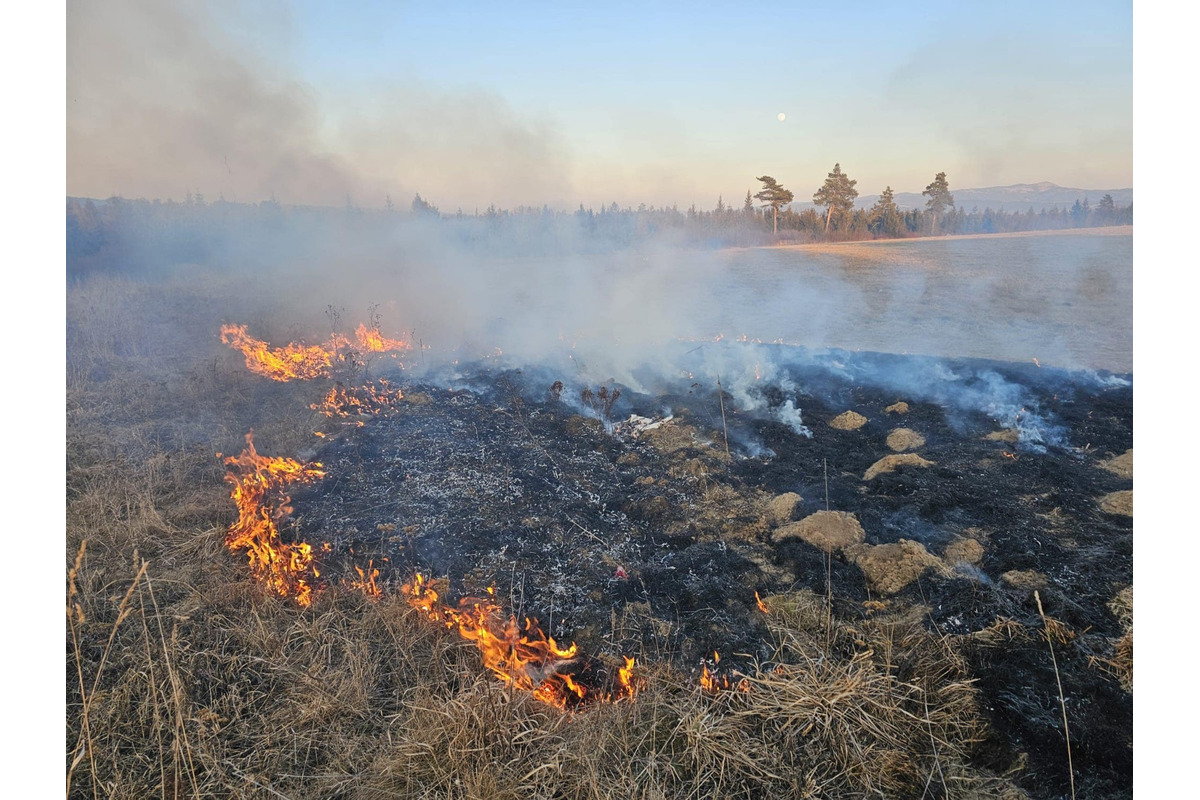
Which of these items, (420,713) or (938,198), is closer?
(420,713)

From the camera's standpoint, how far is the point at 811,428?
7.25 metres

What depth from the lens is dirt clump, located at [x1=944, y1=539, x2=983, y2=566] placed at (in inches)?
167

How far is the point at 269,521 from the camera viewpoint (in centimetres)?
488

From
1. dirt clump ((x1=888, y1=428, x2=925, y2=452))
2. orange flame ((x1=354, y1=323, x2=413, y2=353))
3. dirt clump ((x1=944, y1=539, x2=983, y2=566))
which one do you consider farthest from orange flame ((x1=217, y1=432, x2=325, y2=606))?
dirt clump ((x1=888, y1=428, x2=925, y2=452))

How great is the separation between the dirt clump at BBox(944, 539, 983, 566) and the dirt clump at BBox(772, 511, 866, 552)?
652 millimetres

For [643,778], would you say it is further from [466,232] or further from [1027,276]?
[466,232]

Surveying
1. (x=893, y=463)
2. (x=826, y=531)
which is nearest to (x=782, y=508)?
(x=826, y=531)

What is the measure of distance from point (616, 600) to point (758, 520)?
69.5 inches

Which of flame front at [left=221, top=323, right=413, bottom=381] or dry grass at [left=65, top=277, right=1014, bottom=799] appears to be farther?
flame front at [left=221, top=323, right=413, bottom=381]

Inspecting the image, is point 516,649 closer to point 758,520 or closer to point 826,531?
point 758,520

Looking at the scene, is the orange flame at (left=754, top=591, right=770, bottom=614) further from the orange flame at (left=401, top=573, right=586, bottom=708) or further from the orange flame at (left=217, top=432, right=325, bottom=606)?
the orange flame at (left=217, top=432, right=325, bottom=606)

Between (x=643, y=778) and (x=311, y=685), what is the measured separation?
2.04 m

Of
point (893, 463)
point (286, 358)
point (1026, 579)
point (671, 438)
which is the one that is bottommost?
point (1026, 579)

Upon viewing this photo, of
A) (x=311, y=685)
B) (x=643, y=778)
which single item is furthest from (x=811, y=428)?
(x=311, y=685)
